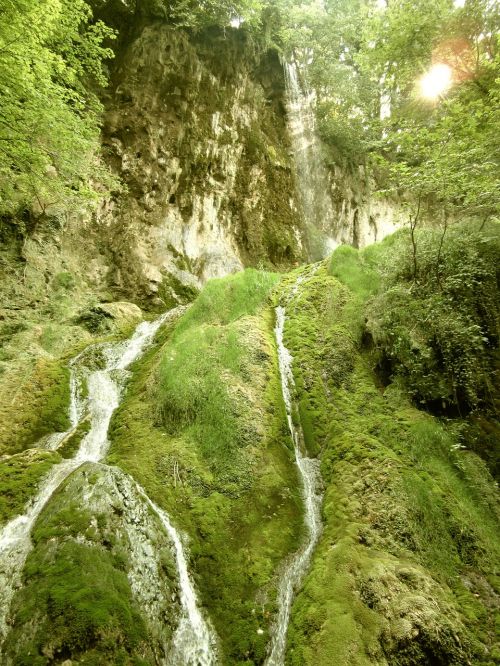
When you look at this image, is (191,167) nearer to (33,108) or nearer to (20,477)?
(33,108)

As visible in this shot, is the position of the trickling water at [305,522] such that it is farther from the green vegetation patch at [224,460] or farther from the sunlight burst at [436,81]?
the sunlight burst at [436,81]

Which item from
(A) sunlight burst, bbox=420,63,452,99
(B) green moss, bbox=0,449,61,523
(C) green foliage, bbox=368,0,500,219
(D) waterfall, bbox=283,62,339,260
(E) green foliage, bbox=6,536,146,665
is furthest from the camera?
(D) waterfall, bbox=283,62,339,260

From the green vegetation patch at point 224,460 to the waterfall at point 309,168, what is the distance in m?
13.4

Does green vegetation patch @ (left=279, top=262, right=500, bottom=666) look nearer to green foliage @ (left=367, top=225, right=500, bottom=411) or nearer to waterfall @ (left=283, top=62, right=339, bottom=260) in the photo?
green foliage @ (left=367, top=225, right=500, bottom=411)

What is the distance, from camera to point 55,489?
5.74m

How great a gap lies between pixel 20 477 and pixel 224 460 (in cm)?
321

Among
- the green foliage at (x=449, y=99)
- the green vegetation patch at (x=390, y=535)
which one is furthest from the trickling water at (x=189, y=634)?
the green foliage at (x=449, y=99)

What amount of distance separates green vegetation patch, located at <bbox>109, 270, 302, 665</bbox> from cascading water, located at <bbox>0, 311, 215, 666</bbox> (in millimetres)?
221

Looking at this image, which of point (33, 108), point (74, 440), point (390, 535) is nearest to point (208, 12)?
point (33, 108)

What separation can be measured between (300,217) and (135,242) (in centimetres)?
938

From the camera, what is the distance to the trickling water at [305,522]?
16.5 ft

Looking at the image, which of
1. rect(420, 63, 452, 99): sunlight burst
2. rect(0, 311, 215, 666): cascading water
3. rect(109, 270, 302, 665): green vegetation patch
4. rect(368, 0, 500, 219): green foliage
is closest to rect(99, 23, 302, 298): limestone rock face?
rect(0, 311, 215, 666): cascading water

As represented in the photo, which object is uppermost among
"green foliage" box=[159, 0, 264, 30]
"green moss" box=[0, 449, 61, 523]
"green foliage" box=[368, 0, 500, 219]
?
"green foliage" box=[159, 0, 264, 30]

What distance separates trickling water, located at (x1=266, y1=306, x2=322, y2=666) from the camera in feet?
16.5
